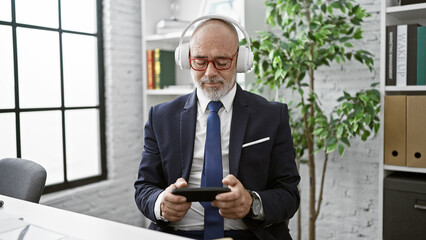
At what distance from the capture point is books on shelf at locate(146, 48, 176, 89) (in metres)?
3.11

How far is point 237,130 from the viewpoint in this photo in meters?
1.56

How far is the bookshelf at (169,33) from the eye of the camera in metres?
2.78

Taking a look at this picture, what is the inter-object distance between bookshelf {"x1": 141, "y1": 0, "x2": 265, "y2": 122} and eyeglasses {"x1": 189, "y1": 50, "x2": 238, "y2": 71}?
3.71ft

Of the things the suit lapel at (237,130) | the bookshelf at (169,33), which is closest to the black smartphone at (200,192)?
the suit lapel at (237,130)

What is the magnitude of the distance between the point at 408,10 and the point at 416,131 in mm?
628

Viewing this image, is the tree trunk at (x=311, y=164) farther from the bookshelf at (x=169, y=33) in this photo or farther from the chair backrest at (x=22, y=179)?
the chair backrest at (x=22, y=179)

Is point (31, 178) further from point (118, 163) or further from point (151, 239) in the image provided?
point (118, 163)

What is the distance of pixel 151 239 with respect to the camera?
107 centimetres

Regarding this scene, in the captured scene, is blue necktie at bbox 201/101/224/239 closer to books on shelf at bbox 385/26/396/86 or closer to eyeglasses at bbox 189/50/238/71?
eyeglasses at bbox 189/50/238/71

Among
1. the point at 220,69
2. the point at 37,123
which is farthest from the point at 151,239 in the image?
the point at 37,123

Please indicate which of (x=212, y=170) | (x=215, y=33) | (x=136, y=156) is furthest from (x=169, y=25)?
(x=212, y=170)

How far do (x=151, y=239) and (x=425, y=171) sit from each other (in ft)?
5.13

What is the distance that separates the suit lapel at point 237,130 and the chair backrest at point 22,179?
2.70 feet

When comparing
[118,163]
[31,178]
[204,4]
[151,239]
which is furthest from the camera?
[118,163]
